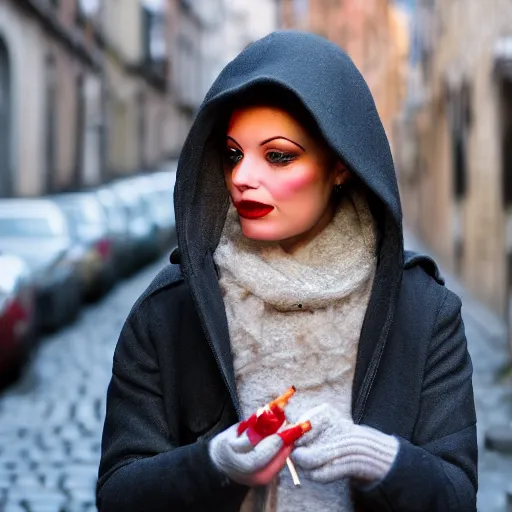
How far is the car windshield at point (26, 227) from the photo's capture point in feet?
45.2

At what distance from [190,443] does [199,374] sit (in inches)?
6.0

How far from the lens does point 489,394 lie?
8.76 m

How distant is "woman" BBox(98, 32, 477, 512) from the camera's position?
2301 millimetres

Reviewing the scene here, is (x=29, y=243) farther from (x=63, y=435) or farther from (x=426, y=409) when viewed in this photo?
(x=426, y=409)

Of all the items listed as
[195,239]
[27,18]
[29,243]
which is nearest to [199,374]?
[195,239]

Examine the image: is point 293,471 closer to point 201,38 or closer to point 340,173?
point 340,173

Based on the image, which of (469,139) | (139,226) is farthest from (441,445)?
(139,226)

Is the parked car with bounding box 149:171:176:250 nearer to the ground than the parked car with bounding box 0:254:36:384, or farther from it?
nearer to the ground

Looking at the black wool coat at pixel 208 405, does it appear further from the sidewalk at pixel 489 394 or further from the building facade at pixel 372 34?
the building facade at pixel 372 34

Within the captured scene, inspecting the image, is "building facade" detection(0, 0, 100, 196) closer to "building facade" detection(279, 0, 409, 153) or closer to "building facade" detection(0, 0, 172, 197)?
"building facade" detection(0, 0, 172, 197)

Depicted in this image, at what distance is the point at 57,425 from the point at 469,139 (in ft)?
36.0

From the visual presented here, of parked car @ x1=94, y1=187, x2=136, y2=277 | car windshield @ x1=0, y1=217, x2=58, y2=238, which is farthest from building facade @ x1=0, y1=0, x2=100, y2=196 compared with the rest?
car windshield @ x1=0, y1=217, x2=58, y2=238

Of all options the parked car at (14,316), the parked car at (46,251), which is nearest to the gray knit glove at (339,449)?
the parked car at (14,316)

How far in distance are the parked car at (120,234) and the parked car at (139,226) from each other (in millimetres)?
238
